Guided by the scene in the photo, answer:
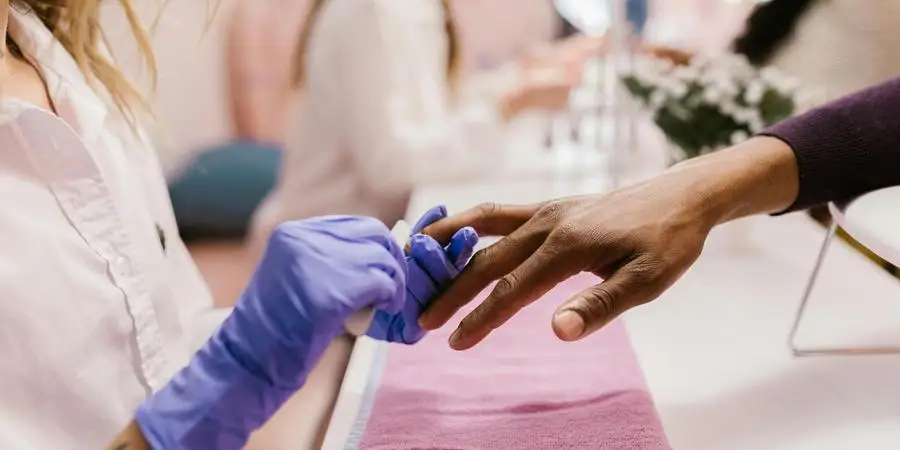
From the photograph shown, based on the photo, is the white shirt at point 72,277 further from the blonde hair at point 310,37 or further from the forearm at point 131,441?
the blonde hair at point 310,37

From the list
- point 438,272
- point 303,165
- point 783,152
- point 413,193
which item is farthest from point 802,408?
point 303,165

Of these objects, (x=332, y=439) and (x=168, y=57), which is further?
(x=168, y=57)

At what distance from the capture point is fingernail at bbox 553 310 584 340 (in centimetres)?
52

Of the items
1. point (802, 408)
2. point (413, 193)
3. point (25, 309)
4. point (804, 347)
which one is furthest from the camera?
point (413, 193)

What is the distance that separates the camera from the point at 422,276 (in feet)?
2.02

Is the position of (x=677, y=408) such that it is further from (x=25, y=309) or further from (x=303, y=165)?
(x=303, y=165)

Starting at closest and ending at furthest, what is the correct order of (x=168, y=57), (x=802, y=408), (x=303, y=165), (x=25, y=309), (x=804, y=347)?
(x=25, y=309)
(x=802, y=408)
(x=804, y=347)
(x=303, y=165)
(x=168, y=57)

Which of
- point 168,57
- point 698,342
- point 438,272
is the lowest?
point 168,57

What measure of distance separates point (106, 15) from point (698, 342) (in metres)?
0.85

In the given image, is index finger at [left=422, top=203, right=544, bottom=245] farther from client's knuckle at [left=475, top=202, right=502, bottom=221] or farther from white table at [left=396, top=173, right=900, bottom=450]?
white table at [left=396, top=173, right=900, bottom=450]

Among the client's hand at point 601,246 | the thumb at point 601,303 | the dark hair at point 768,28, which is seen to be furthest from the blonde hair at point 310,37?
the thumb at point 601,303

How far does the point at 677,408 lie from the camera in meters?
0.69

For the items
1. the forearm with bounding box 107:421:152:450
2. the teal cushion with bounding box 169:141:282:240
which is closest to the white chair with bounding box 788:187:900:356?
the forearm with bounding box 107:421:152:450

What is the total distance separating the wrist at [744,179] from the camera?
2.17 ft
